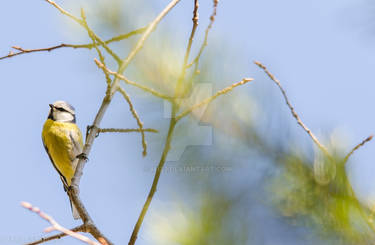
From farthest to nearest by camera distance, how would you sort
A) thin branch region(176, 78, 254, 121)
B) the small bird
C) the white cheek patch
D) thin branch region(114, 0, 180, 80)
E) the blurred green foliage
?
the white cheek patch
the small bird
thin branch region(114, 0, 180, 80)
thin branch region(176, 78, 254, 121)
the blurred green foliage

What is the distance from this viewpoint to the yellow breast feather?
2.53 metres

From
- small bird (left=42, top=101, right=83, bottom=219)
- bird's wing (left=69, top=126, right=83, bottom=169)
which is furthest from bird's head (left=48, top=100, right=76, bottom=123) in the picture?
bird's wing (left=69, top=126, right=83, bottom=169)

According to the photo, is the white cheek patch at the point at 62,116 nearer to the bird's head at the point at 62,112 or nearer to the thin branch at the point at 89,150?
the bird's head at the point at 62,112

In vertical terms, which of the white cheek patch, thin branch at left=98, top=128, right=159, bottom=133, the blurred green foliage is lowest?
the blurred green foliage

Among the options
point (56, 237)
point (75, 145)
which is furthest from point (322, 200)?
point (75, 145)

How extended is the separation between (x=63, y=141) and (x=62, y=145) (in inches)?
1.0

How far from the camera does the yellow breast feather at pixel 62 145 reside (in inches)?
99.7

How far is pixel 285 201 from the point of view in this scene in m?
0.82

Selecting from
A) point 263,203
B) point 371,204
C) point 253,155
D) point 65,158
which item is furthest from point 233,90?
point 65,158

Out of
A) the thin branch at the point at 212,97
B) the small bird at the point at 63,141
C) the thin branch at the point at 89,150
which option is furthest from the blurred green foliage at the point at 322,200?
the small bird at the point at 63,141

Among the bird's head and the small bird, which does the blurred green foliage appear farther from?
the bird's head

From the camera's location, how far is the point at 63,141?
2.56 metres

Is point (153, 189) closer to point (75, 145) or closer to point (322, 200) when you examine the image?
point (322, 200)

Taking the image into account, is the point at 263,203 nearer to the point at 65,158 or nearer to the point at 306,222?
the point at 306,222
